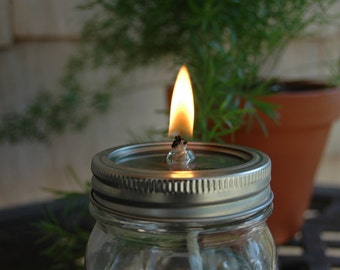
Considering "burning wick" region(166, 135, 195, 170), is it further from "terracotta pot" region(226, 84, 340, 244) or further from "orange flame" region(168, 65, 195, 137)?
"terracotta pot" region(226, 84, 340, 244)

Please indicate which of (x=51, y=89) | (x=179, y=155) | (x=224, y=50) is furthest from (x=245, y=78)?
(x=51, y=89)

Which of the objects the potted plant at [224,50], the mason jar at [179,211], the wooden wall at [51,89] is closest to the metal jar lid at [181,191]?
the mason jar at [179,211]

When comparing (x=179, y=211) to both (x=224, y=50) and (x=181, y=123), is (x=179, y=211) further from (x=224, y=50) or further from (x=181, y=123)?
(x=224, y=50)

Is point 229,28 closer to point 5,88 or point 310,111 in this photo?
point 310,111

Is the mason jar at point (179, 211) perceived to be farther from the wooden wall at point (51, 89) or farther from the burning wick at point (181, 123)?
the wooden wall at point (51, 89)

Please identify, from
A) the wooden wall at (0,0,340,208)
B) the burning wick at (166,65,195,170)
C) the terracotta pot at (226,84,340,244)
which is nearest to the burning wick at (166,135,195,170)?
the burning wick at (166,65,195,170)

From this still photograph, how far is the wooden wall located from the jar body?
0.27 m

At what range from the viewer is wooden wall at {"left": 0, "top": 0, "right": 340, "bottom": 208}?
20.8 inches

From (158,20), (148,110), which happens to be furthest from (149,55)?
(148,110)

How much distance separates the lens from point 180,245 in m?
0.21

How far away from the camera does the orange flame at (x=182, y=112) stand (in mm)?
239

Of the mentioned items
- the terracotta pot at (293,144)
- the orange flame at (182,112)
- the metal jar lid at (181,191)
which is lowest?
the terracotta pot at (293,144)

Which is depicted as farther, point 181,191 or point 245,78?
point 245,78

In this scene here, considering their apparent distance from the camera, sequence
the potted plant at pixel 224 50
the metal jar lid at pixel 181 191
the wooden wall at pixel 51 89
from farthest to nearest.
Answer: the wooden wall at pixel 51 89 → the potted plant at pixel 224 50 → the metal jar lid at pixel 181 191
